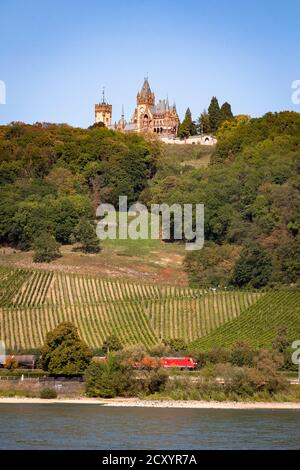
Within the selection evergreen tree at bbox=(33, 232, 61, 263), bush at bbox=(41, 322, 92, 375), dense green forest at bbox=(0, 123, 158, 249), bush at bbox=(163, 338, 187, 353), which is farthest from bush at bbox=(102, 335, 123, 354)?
dense green forest at bbox=(0, 123, 158, 249)

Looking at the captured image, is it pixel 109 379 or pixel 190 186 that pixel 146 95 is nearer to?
pixel 190 186

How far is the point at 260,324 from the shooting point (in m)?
76.7

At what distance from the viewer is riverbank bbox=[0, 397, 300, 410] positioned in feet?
202

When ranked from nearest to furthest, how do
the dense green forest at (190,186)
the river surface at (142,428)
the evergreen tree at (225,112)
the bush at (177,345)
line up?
the river surface at (142,428)
the bush at (177,345)
the dense green forest at (190,186)
the evergreen tree at (225,112)

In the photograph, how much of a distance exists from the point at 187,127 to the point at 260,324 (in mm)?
66137

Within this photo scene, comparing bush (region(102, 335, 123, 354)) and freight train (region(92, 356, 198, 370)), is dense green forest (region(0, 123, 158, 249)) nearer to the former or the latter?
bush (region(102, 335, 123, 354))

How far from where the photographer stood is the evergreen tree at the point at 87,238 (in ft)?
320

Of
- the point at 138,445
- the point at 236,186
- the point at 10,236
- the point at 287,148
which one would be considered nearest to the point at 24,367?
the point at 138,445

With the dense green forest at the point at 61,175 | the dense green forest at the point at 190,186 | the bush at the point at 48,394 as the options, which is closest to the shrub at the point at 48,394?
the bush at the point at 48,394

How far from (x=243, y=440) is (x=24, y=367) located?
19625 mm

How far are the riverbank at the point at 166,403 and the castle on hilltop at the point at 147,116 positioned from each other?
8607cm

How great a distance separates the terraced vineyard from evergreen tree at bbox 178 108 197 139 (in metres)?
54.9

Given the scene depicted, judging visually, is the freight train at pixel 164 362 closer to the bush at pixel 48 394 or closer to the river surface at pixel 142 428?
the bush at pixel 48 394

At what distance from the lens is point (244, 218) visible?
104000mm
